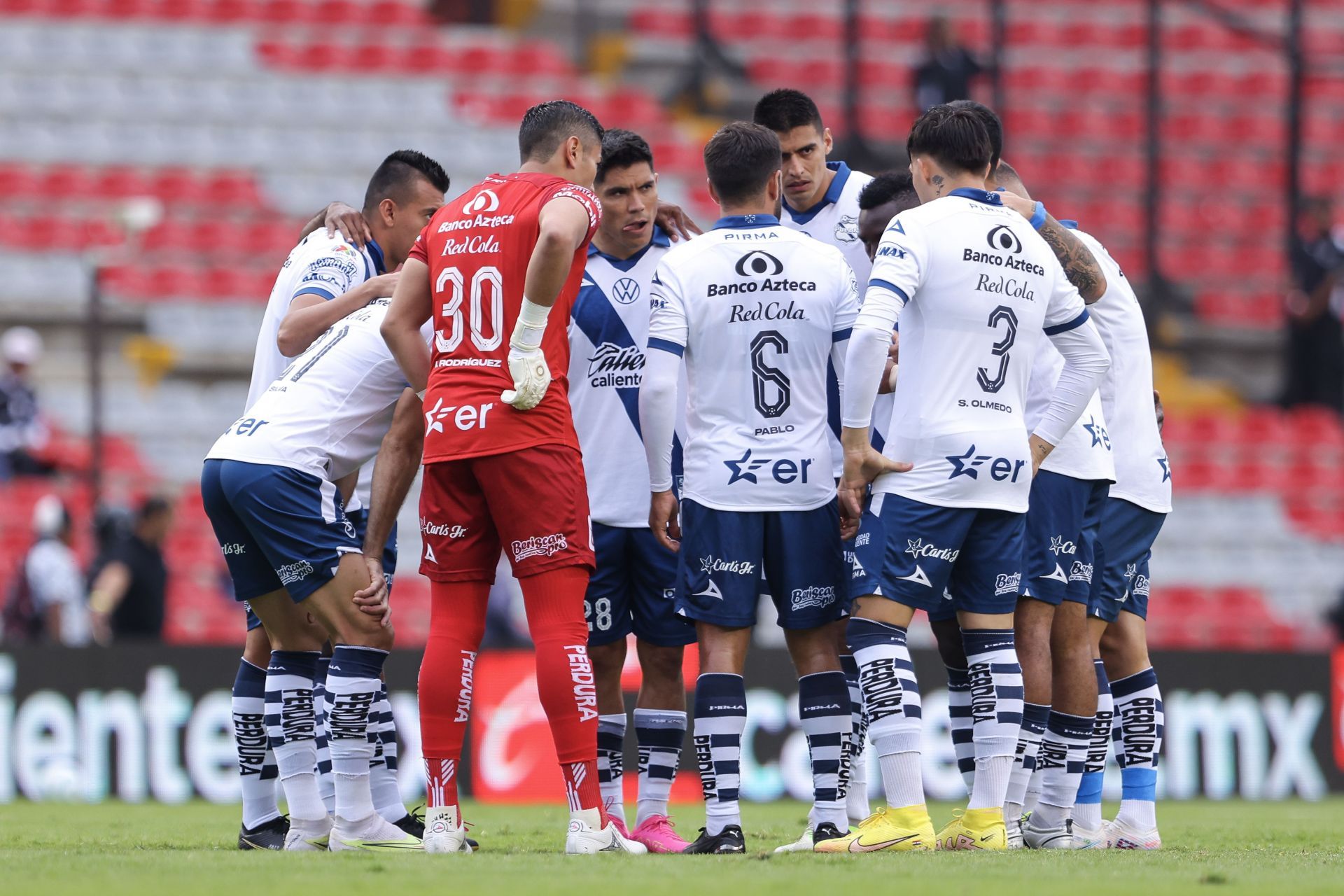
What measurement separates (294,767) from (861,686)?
2.25m

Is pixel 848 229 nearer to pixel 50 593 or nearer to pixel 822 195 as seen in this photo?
pixel 822 195

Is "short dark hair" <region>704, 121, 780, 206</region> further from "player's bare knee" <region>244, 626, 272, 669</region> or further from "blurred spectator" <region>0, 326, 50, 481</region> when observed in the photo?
"blurred spectator" <region>0, 326, 50, 481</region>

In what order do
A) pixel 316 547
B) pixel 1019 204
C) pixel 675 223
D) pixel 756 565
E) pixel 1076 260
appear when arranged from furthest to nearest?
1. pixel 675 223
2. pixel 1076 260
3. pixel 1019 204
4. pixel 756 565
5. pixel 316 547

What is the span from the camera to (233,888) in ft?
17.7

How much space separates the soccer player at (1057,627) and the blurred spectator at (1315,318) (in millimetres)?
13151

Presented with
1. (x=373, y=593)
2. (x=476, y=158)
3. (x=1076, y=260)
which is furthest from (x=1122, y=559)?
(x=476, y=158)

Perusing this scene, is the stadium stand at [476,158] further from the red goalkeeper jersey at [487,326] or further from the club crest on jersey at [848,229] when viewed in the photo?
the red goalkeeper jersey at [487,326]

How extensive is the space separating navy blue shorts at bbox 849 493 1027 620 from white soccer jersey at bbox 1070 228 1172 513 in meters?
1.14

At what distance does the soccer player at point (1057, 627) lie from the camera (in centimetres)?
743

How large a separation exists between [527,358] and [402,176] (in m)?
1.64

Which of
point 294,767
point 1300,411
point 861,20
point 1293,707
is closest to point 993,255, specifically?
point 294,767

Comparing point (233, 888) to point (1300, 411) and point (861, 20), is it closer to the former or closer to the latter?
point (1300, 411)

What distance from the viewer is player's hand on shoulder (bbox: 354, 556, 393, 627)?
6.97 meters

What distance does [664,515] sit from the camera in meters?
7.21
